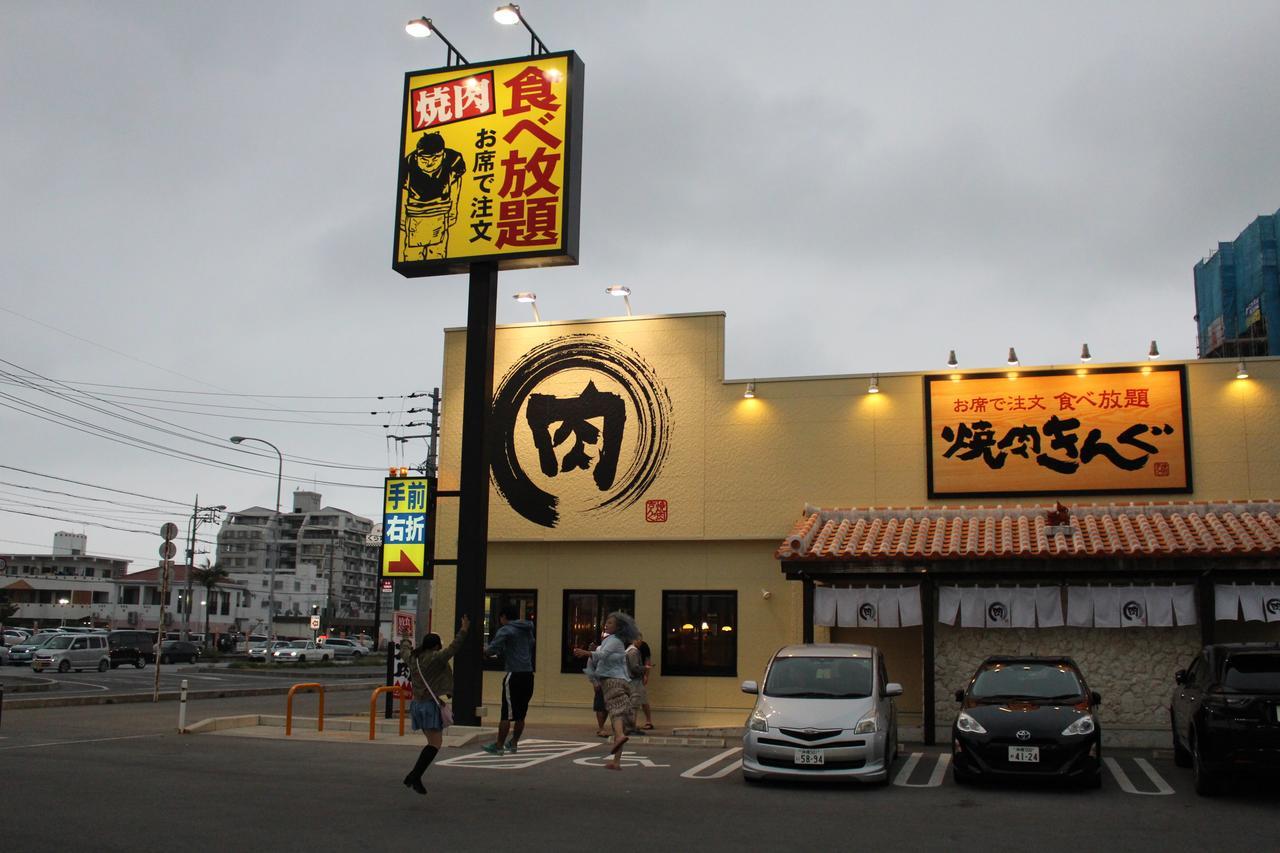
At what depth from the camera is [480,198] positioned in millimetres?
18094

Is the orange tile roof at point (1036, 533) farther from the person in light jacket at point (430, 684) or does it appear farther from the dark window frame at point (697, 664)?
the person in light jacket at point (430, 684)

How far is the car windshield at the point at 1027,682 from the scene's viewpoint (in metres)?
12.6

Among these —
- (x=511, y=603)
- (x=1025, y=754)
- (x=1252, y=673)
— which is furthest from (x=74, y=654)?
(x=1252, y=673)

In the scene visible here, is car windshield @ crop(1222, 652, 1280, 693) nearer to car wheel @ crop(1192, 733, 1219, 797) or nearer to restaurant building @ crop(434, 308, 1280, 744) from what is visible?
car wheel @ crop(1192, 733, 1219, 797)

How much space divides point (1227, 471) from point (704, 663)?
30.9 feet

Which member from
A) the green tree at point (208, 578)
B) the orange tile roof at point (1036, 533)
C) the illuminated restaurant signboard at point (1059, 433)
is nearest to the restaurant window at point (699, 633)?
the orange tile roof at point (1036, 533)

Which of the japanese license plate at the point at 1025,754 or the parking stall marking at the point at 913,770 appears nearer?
the japanese license plate at the point at 1025,754

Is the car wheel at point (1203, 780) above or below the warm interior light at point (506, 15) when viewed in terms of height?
below

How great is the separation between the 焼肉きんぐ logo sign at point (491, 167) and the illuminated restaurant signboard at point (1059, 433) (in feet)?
24.3

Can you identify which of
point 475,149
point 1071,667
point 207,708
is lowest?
point 207,708

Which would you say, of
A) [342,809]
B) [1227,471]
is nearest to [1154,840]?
[342,809]

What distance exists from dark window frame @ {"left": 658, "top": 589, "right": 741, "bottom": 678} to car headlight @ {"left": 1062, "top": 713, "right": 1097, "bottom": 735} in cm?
836

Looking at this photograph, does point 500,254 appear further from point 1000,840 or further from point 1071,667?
point 1000,840

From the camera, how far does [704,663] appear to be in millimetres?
19672
